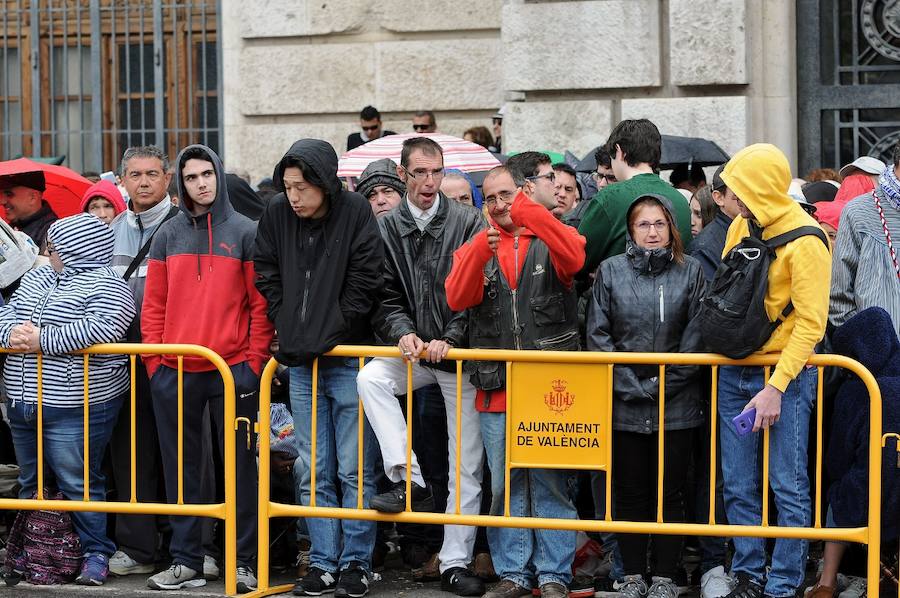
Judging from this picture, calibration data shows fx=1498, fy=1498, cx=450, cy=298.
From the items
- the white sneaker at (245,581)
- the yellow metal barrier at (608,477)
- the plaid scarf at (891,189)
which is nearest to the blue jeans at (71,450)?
the white sneaker at (245,581)

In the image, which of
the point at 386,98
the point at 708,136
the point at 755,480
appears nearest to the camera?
the point at 755,480

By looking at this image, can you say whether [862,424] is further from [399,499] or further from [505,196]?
[399,499]

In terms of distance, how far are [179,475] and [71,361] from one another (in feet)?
2.37

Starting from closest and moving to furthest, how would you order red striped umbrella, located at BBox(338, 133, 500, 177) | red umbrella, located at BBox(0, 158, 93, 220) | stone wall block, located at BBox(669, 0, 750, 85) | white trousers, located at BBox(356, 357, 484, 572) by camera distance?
white trousers, located at BBox(356, 357, 484, 572), red striped umbrella, located at BBox(338, 133, 500, 177), red umbrella, located at BBox(0, 158, 93, 220), stone wall block, located at BBox(669, 0, 750, 85)

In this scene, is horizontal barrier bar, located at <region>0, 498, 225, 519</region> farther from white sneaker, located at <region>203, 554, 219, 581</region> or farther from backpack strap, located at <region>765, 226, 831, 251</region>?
backpack strap, located at <region>765, 226, 831, 251</region>

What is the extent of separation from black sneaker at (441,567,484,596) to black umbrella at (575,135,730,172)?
3632 mm

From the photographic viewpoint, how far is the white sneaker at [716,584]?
638 cm

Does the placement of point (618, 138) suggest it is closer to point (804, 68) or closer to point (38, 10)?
Answer: point (804, 68)

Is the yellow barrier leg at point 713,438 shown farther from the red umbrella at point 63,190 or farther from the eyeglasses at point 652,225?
the red umbrella at point 63,190

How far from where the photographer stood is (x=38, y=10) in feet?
44.7

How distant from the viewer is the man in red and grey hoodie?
22.1 feet

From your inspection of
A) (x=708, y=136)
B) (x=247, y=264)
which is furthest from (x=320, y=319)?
(x=708, y=136)

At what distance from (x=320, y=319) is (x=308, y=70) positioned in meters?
6.54

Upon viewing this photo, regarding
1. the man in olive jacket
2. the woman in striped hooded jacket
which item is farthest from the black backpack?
the woman in striped hooded jacket
